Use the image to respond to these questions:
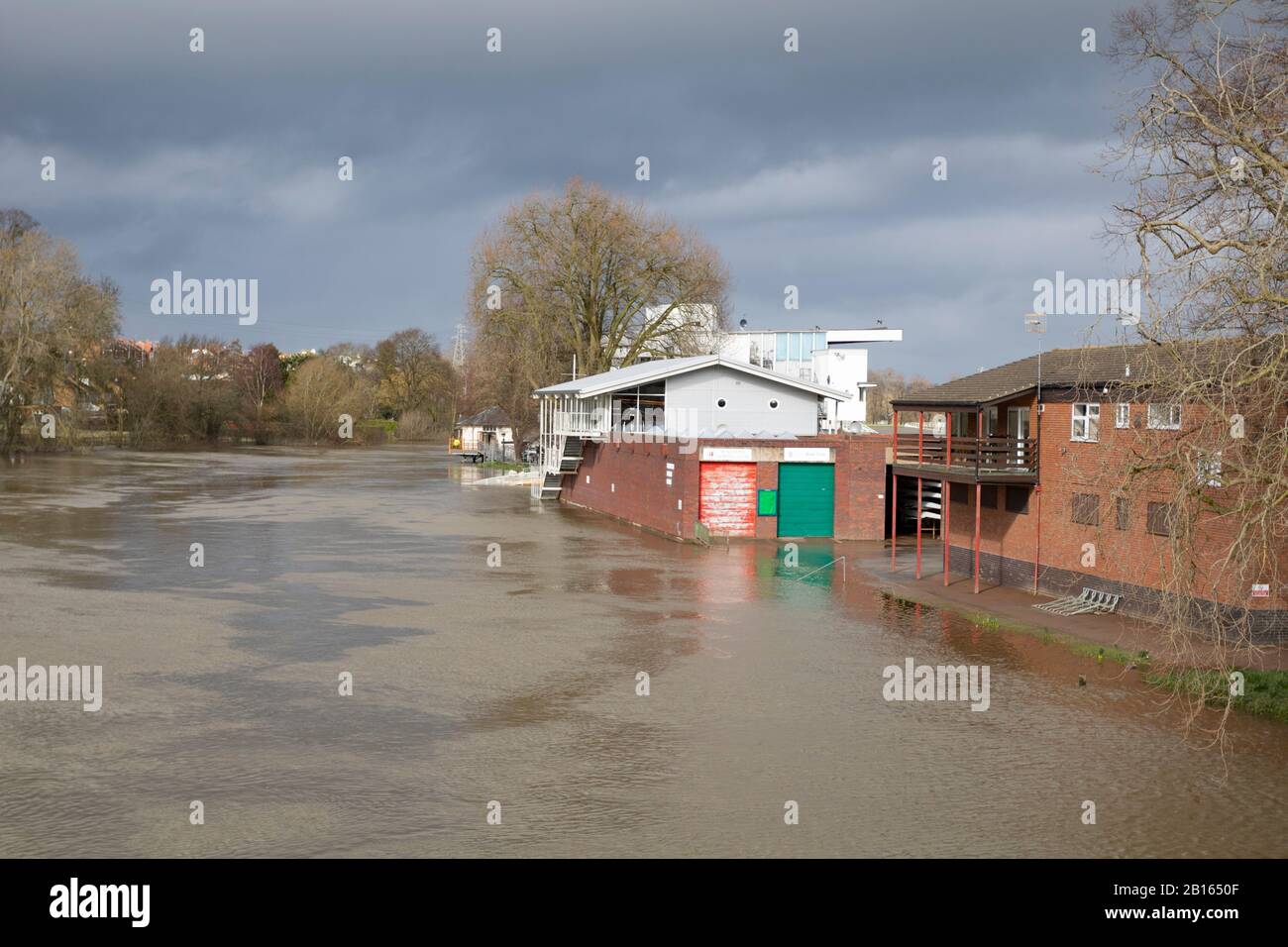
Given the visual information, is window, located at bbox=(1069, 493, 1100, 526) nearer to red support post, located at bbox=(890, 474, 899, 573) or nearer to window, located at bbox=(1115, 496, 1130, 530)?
window, located at bbox=(1115, 496, 1130, 530)

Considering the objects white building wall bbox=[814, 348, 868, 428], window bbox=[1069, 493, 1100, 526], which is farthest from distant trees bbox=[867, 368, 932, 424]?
window bbox=[1069, 493, 1100, 526]

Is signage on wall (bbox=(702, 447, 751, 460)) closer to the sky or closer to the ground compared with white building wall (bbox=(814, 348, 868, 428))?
closer to the ground

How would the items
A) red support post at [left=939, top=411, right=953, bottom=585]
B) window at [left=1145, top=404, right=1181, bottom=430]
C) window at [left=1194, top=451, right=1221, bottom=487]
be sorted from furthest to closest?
red support post at [left=939, top=411, right=953, bottom=585], window at [left=1145, top=404, right=1181, bottom=430], window at [left=1194, top=451, right=1221, bottom=487]

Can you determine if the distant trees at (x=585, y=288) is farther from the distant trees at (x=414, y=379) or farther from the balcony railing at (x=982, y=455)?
the distant trees at (x=414, y=379)

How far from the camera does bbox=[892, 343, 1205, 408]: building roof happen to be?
862 inches

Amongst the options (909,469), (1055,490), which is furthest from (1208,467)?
(909,469)

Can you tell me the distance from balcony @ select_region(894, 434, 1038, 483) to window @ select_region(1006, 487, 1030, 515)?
702mm

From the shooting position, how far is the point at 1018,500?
25.9 meters

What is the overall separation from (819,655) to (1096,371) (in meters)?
8.83

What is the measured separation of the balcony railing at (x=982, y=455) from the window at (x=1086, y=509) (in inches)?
55.1

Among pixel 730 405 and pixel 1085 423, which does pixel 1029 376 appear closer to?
pixel 1085 423

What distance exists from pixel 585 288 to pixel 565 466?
14428 mm

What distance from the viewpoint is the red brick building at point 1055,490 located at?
65.0 ft

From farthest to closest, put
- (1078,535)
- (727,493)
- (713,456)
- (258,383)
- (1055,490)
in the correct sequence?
(258,383), (727,493), (713,456), (1055,490), (1078,535)
